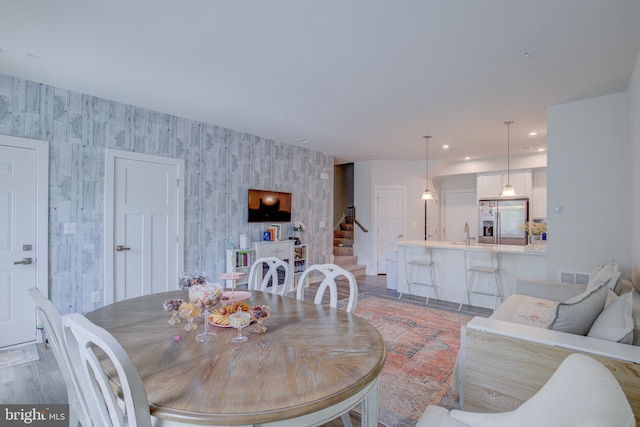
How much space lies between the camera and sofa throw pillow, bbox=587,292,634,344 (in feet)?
5.34

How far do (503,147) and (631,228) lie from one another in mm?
3195

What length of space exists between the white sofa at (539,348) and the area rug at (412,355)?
1.64 feet

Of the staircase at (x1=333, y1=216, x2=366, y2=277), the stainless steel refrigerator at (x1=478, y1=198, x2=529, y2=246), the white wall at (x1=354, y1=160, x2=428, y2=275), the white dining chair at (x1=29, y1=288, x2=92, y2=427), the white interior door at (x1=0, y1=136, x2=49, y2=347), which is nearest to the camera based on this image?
the white dining chair at (x1=29, y1=288, x2=92, y2=427)

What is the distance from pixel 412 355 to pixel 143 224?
3.50m

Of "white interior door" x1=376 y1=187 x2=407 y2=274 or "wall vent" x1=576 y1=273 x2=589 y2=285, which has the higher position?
"white interior door" x1=376 y1=187 x2=407 y2=274

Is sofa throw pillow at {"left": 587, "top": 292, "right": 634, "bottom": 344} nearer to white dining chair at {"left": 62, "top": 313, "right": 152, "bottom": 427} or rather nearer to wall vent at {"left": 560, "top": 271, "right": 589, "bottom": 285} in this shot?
wall vent at {"left": 560, "top": 271, "right": 589, "bottom": 285}

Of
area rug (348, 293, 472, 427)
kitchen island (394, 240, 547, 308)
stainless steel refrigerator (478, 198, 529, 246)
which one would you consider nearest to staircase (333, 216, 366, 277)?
kitchen island (394, 240, 547, 308)

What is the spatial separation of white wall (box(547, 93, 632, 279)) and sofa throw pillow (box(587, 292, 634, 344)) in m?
1.80

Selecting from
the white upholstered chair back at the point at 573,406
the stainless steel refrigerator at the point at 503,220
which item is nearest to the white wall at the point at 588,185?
the stainless steel refrigerator at the point at 503,220

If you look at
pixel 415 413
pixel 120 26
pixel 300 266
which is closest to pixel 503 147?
pixel 300 266

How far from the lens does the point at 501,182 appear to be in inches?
261

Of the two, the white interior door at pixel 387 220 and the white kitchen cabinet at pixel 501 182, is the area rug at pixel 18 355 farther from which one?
the white kitchen cabinet at pixel 501 182

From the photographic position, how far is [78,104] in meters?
3.41

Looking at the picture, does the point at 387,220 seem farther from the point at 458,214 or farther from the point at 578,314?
the point at 578,314
